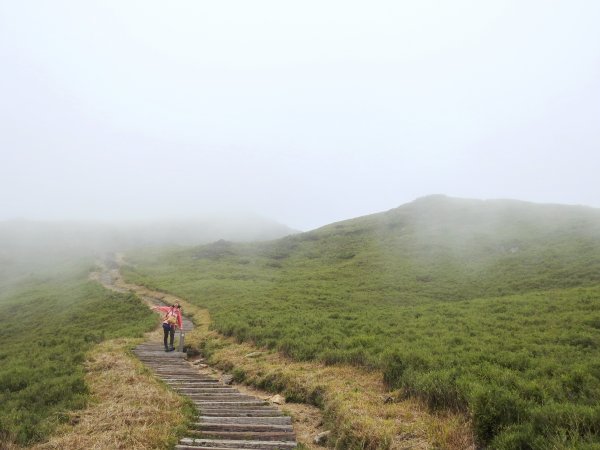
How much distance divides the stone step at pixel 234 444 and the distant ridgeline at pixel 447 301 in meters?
4.10

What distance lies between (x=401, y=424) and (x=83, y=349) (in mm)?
17732

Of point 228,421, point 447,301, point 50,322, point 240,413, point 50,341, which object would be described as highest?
point 228,421

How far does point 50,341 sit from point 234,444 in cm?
2151

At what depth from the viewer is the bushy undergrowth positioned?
1100 centimetres

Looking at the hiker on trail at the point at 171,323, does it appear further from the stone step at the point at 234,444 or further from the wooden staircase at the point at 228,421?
the stone step at the point at 234,444

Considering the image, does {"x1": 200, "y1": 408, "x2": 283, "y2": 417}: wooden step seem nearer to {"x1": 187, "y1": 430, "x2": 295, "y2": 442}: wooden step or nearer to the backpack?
{"x1": 187, "y1": 430, "x2": 295, "y2": 442}: wooden step

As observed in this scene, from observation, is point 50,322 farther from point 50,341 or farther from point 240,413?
point 240,413

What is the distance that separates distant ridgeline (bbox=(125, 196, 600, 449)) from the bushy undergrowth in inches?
282

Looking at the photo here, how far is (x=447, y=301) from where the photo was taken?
3312cm

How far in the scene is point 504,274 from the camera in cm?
3888

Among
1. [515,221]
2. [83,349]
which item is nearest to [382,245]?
[515,221]

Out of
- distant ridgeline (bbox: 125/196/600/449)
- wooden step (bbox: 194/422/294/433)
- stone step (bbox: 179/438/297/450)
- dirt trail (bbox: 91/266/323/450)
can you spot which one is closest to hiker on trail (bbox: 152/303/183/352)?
distant ridgeline (bbox: 125/196/600/449)

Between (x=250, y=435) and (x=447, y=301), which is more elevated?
(x=250, y=435)

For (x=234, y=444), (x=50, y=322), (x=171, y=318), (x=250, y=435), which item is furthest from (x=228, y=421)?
(x=50, y=322)
